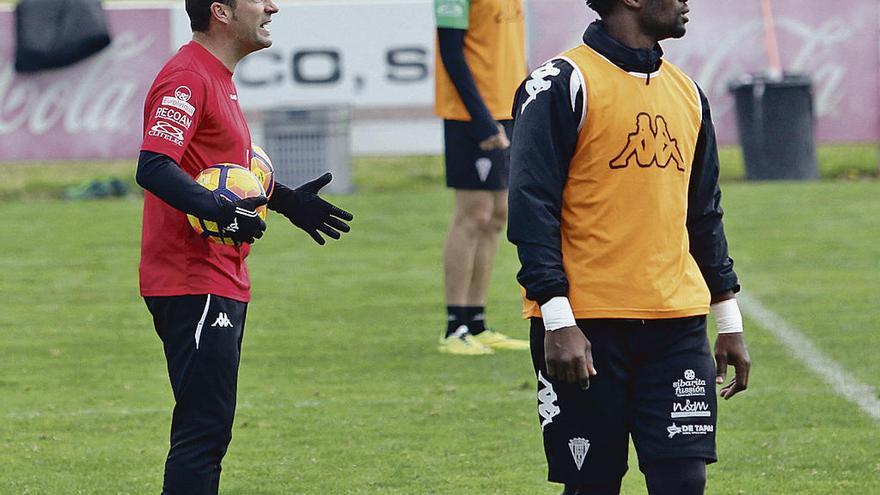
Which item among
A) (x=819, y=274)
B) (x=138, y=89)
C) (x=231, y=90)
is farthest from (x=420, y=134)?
(x=231, y=90)

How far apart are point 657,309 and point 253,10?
151cm

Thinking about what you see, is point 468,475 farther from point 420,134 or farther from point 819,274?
point 420,134

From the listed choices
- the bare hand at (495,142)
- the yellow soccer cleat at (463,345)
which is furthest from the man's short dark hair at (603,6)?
the yellow soccer cleat at (463,345)

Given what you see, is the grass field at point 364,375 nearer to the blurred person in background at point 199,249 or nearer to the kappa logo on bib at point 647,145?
the blurred person in background at point 199,249

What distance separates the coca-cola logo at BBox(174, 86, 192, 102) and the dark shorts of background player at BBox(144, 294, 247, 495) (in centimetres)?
56

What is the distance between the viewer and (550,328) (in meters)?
4.24

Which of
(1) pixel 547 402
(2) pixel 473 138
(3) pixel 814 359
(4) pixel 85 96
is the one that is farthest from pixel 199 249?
(4) pixel 85 96

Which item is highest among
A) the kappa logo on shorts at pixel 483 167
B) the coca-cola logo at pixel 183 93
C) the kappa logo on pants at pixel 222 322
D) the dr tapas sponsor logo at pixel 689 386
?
the coca-cola logo at pixel 183 93

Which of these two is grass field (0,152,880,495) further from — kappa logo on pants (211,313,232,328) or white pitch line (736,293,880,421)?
kappa logo on pants (211,313,232,328)

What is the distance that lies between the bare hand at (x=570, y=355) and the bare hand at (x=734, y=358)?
0.55 m

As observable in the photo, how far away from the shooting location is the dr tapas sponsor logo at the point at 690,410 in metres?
4.33

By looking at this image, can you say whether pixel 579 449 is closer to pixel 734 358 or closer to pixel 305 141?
pixel 734 358

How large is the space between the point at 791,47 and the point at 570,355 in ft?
46.2

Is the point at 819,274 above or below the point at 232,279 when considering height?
below
